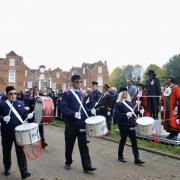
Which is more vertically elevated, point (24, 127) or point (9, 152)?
point (24, 127)

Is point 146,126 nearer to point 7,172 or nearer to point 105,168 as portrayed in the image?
point 105,168

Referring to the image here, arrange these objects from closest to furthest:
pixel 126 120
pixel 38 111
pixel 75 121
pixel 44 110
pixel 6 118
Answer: pixel 6 118 < pixel 75 121 < pixel 126 120 < pixel 44 110 < pixel 38 111

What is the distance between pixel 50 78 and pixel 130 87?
59687mm

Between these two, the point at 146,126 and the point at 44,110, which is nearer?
the point at 146,126

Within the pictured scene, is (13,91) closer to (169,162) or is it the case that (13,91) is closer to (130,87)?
(169,162)

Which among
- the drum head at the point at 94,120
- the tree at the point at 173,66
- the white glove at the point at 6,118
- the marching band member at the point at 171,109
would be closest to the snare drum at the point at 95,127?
the drum head at the point at 94,120

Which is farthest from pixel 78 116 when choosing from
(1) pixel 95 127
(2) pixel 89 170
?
(2) pixel 89 170

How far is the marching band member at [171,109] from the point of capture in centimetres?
1111

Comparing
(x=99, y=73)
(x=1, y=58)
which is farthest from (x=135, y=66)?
(x=1, y=58)

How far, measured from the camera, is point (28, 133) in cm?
720

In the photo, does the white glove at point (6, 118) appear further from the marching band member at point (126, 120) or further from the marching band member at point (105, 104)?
the marching band member at point (105, 104)

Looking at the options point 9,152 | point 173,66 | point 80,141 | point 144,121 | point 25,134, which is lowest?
point 9,152

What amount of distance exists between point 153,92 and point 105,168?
5.58m

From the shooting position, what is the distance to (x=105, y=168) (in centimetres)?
855
